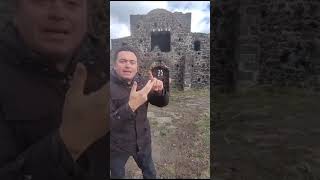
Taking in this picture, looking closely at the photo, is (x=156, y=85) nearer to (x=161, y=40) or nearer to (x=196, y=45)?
(x=161, y=40)

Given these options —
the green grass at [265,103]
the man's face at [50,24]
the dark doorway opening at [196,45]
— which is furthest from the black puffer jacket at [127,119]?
the man's face at [50,24]

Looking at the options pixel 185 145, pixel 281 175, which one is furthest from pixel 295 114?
pixel 185 145

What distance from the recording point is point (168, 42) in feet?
21.8

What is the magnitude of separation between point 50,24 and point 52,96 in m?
0.70

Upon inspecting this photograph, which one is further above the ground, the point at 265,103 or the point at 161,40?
the point at 161,40

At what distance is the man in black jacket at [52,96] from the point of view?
5.17 metres

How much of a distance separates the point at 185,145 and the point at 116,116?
0.94 metres

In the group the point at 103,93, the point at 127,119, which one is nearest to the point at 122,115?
the point at 127,119

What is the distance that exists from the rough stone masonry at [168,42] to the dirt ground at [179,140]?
0.32 meters

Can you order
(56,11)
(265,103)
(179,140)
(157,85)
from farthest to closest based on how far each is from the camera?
1. (179,140)
2. (157,85)
3. (265,103)
4. (56,11)

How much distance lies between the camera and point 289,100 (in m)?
5.52

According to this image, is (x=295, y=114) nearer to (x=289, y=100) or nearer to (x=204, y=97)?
(x=289, y=100)

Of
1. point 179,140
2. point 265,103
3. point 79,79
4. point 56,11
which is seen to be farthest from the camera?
point 179,140

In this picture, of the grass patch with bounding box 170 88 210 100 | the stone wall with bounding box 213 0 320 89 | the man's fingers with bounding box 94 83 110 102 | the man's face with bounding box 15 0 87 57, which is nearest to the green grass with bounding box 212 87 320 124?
the stone wall with bounding box 213 0 320 89
